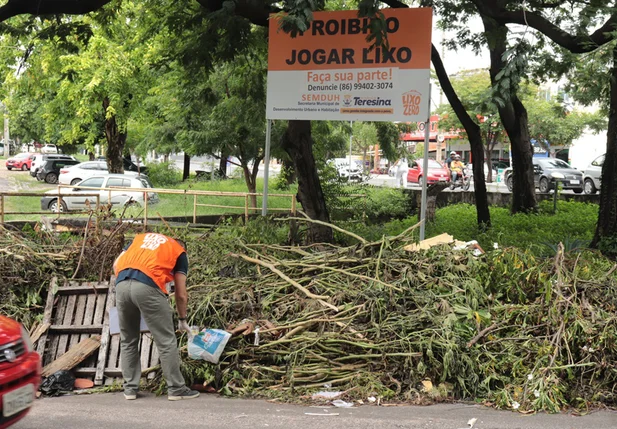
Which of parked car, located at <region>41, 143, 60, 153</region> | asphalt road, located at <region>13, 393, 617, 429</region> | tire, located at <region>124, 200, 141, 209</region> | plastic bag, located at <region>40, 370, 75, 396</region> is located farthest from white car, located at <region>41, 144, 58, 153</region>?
asphalt road, located at <region>13, 393, 617, 429</region>

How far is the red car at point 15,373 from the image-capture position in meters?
4.18

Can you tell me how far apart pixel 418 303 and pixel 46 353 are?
12.9 ft

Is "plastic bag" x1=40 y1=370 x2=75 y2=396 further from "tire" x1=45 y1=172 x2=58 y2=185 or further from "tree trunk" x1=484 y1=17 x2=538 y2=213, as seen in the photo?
"tire" x1=45 y1=172 x2=58 y2=185

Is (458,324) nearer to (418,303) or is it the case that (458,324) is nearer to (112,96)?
(418,303)

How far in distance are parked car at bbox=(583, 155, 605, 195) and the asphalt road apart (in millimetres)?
25374

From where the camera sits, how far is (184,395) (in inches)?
238

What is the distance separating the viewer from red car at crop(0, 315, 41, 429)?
418cm

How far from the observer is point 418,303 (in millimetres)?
6500

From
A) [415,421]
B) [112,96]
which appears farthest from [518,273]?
[112,96]

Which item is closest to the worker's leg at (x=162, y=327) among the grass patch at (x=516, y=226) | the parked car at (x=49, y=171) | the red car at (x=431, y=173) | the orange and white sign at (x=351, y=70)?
the orange and white sign at (x=351, y=70)

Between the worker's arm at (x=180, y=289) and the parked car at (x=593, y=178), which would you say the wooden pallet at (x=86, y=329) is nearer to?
the worker's arm at (x=180, y=289)

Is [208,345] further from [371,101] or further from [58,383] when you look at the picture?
[371,101]

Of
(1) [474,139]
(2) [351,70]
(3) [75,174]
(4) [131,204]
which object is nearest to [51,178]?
(3) [75,174]

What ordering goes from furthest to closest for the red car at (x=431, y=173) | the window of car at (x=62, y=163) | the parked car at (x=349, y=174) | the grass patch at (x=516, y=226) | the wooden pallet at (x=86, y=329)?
the window of car at (x=62, y=163) → the red car at (x=431, y=173) → the parked car at (x=349, y=174) → the grass patch at (x=516, y=226) → the wooden pallet at (x=86, y=329)
